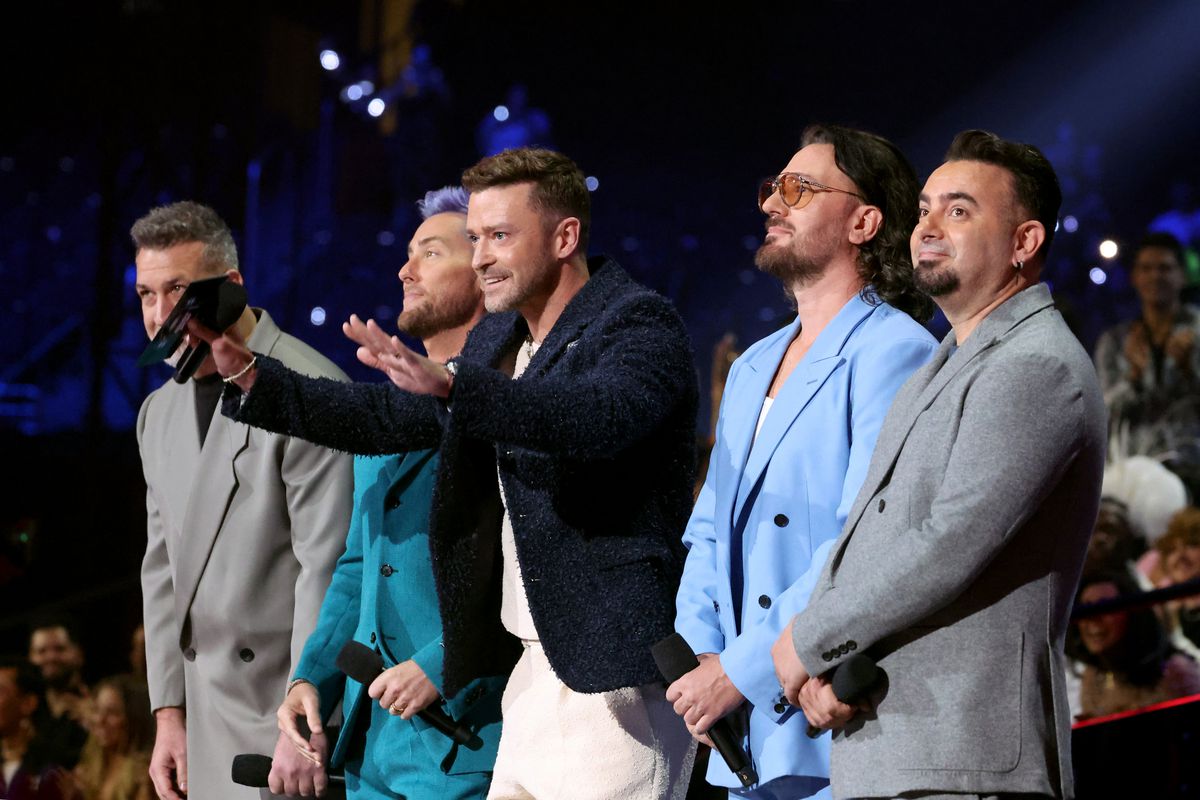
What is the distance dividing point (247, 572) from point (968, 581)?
5.64 feet

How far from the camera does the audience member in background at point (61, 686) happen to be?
5535mm

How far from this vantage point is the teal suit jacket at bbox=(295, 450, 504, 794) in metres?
2.50

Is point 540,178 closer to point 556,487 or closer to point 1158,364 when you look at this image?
point 556,487

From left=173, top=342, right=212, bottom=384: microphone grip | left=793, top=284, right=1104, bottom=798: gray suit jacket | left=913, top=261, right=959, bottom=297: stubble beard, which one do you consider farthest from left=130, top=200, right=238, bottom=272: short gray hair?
left=793, top=284, right=1104, bottom=798: gray suit jacket

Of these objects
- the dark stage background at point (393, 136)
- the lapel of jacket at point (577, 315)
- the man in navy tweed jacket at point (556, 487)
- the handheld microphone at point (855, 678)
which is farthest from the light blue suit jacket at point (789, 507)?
the dark stage background at point (393, 136)

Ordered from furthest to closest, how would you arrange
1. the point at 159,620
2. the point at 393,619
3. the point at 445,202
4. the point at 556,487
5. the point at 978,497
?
the point at 159,620 < the point at 445,202 < the point at 393,619 < the point at 556,487 < the point at 978,497

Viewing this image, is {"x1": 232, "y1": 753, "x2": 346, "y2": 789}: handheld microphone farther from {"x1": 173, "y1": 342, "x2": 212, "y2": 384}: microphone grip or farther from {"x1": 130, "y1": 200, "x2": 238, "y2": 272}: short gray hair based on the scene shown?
{"x1": 130, "y1": 200, "x2": 238, "y2": 272}: short gray hair

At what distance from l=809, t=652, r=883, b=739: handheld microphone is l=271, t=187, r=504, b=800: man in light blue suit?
823 mm

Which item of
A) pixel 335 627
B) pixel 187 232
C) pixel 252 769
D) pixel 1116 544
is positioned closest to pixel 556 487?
pixel 335 627

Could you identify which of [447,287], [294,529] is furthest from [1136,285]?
[294,529]

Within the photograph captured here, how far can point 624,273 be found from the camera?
8.21ft

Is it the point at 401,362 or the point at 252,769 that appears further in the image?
the point at 252,769

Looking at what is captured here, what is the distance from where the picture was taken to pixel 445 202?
3.14 meters

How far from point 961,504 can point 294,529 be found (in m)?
1.65
